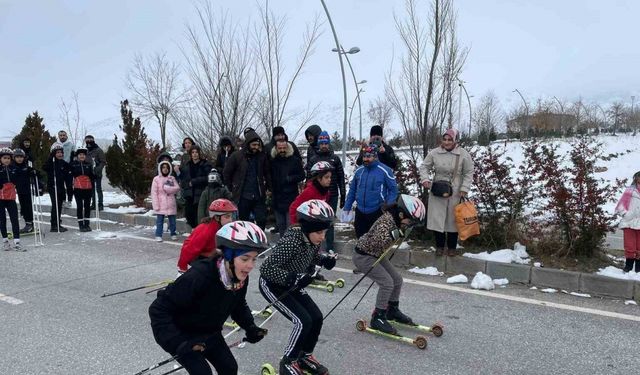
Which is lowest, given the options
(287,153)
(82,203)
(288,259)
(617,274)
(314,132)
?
(617,274)

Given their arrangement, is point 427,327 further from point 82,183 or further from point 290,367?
point 82,183

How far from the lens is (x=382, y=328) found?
15.5 ft

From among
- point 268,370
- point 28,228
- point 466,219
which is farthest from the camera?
point 28,228

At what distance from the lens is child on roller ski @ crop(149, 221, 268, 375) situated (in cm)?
280

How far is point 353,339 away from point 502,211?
3963mm

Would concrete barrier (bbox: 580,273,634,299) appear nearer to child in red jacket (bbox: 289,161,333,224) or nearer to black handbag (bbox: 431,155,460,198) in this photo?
black handbag (bbox: 431,155,460,198)

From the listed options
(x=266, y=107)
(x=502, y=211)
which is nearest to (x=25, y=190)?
(x=266, y=107)

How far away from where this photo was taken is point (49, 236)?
10.6 metres

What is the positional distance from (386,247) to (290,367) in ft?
5.02

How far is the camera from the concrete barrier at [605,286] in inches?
227

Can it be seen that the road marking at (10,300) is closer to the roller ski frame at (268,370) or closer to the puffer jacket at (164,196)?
the puffer jacket at (164,196)

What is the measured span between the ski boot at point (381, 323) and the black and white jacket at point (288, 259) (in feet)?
3.96

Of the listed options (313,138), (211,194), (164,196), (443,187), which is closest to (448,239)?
(443,187)

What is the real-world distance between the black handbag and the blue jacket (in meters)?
0.75
